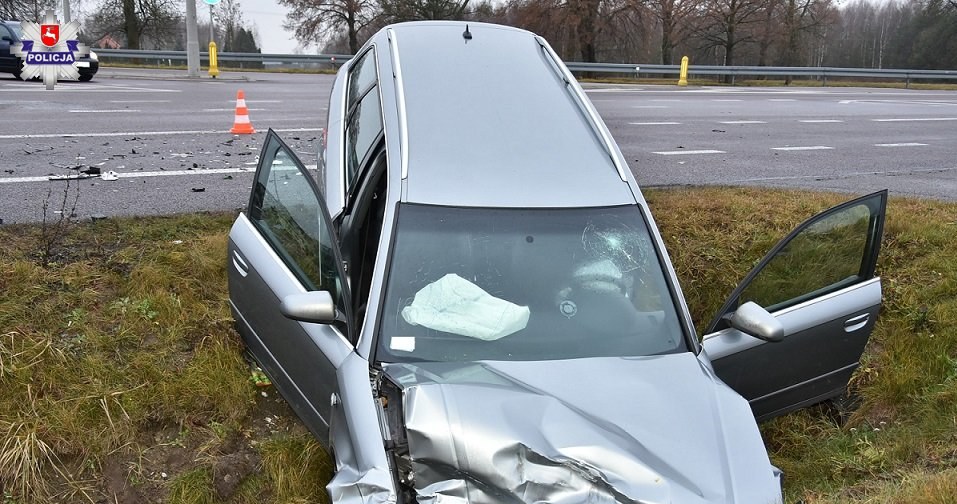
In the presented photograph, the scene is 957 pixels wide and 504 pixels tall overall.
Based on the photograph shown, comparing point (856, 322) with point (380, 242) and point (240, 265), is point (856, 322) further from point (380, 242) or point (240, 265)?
point (240, 265)

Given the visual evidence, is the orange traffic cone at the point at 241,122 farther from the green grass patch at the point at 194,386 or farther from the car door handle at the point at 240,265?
the car door handle at the point at 240,265

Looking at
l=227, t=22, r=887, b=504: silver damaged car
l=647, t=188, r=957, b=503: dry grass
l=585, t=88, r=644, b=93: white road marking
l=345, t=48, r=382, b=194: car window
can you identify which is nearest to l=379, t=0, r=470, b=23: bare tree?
l=585, t=88, r=644, b=93: white road marking

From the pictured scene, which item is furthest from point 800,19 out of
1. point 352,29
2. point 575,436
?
point 575,436

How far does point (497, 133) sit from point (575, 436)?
1647 mm

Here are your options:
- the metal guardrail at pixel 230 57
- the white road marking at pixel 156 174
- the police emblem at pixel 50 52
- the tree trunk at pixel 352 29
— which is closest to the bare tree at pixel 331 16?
the tree trunk at pixel 352 29

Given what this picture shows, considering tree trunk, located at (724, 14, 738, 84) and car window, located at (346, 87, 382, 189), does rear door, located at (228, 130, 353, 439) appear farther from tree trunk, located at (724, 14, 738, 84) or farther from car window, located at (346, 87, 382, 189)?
tree trunk, located at (724, 14, 738, 84)

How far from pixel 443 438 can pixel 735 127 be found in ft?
40.9

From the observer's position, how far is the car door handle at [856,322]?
3.83 m

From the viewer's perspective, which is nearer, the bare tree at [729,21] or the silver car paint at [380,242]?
the silver car paint at [380,242]

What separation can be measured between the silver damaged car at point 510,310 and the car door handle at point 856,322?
0.06 ft

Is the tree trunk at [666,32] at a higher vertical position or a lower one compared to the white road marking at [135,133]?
higher

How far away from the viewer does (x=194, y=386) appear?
13.7 ft

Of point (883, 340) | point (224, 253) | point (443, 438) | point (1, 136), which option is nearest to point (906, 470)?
point (883, 340)

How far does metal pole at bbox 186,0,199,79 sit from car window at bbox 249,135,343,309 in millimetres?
20524
